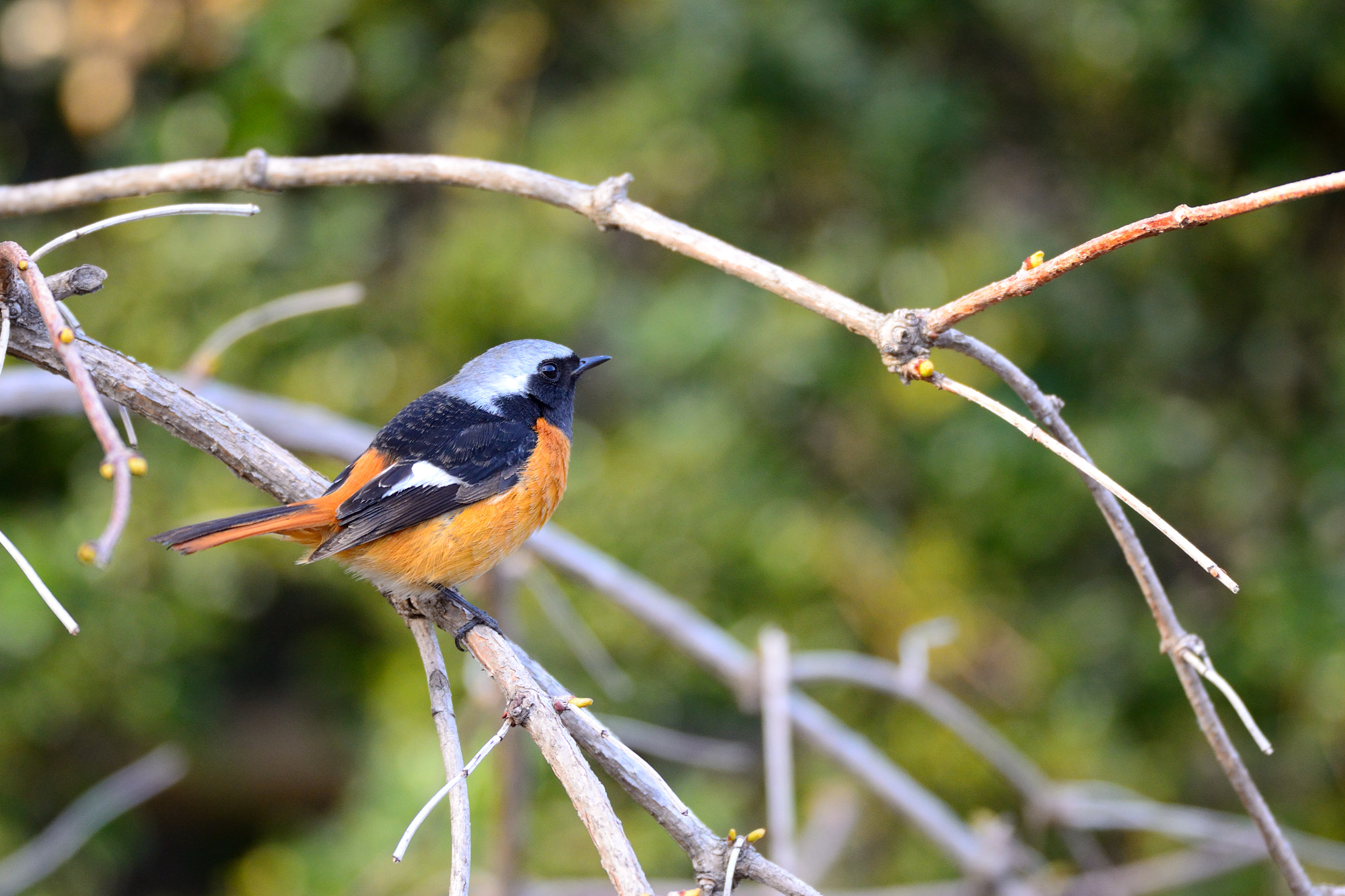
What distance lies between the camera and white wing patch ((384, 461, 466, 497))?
6.70 ft

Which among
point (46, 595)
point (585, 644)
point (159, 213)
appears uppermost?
point (585, 644)

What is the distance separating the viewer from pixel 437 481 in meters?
2.08

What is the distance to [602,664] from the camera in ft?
11.7

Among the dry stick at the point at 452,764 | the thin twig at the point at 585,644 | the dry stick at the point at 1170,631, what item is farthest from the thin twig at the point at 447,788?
the thin twig at the point at 585,644

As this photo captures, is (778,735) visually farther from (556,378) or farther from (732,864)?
(732,864)

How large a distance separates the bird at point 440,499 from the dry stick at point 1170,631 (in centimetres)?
89

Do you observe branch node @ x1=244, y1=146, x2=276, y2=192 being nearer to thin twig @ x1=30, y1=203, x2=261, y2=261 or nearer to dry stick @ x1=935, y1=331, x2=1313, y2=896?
thin twig @ x1=30, y1=203, x2=261, y2=261

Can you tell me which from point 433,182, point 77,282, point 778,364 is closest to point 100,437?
point 77,282

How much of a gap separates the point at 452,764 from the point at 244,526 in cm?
67

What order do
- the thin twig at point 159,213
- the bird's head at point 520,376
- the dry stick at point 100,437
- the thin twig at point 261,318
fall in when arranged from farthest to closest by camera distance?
the bird's head at point 520,376
the thin twig at point 261,318
the thin twig at point 159,213
the dry stick at point 100,437

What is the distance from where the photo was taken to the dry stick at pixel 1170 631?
133 cm

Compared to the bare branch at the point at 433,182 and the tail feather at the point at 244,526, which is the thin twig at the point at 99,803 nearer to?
the tail feather at the point at 244,526

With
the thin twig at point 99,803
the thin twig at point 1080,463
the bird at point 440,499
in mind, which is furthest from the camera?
the thin twig at point 99,803

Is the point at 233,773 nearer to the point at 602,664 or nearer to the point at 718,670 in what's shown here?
the point at 602,664
